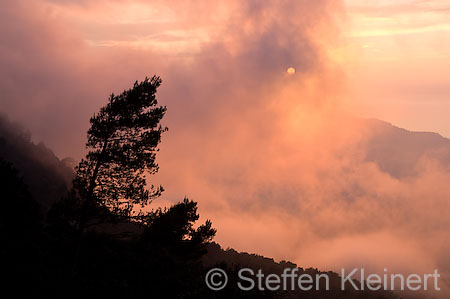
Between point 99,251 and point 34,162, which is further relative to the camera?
point 34,162

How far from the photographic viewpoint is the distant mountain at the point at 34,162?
378 ft

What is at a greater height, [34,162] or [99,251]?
[34,162]

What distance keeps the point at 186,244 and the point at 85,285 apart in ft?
65.8

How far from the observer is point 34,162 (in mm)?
137375

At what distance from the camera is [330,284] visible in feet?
284

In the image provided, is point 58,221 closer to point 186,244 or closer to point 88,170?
point 88,170

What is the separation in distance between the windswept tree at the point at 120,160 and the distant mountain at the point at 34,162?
82845 millimetres

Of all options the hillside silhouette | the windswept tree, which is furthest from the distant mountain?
the windswept tree

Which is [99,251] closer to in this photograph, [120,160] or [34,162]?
[120,160]

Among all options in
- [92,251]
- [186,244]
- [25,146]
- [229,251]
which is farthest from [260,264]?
[25,146]

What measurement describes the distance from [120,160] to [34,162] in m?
121

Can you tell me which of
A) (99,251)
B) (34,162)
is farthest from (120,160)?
(34,162)

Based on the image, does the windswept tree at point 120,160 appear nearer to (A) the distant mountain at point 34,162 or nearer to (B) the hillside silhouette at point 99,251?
(B) the hillside silhouette at point 99,251

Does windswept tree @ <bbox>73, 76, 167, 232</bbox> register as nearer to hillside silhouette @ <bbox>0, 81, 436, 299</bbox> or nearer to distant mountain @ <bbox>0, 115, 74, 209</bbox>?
hillside silhouette @ <bbox>0, 81, 436, 299</bbox>
